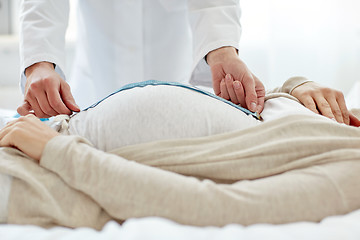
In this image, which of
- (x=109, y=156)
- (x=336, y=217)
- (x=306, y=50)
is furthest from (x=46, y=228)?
(x=306, y=50)

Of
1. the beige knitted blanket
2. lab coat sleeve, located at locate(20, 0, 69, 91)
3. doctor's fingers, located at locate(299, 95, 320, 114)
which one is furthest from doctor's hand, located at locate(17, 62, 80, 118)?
doctor's fingers, located at locate(299, 95, 320, 114)

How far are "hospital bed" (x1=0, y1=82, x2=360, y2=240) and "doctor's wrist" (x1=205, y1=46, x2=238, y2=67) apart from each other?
0.67 metres

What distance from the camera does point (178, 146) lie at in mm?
674

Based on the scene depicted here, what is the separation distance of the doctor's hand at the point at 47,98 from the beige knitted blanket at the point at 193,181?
29cm

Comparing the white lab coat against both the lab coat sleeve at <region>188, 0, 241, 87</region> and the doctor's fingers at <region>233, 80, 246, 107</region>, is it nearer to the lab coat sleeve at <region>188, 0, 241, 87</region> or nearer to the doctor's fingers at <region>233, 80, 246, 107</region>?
the lab coat sleeve at <region>188, 0, 241, 87</region>

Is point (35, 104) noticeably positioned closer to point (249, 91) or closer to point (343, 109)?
point (249, 91)

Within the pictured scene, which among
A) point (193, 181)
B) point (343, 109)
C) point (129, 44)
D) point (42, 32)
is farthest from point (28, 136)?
point (129, 44)

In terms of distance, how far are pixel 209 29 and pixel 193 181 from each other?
0.75 metres

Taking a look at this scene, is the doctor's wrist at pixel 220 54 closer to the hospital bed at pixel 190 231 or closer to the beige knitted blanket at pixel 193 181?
the beige knitted blanket at pixel 193 181

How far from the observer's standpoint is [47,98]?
3.16ft

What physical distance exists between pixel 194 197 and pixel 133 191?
86mm

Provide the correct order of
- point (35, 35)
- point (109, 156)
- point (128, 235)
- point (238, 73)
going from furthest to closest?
1. point (35, 35)
2. point (238, 73)
3. point (109, 156)
4. point (128, 235)

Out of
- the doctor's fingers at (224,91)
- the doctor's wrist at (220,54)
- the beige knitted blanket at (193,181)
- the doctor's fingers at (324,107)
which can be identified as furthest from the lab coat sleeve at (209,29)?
the beige knitted blanket at (193,181)

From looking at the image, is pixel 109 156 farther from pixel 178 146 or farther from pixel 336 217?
pixel 336 217
